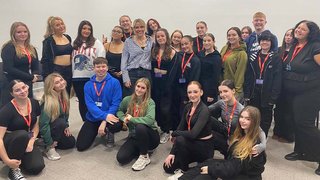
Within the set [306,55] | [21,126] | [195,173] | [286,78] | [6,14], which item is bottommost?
[195,173]

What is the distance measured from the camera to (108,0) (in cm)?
623

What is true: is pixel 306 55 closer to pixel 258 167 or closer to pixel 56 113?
pixel 258 167

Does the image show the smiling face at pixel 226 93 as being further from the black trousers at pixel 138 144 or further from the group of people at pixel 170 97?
the black trousers at pixel 138 144

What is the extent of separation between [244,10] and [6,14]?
4295 mm

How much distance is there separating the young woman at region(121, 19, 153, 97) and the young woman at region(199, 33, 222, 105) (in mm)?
642

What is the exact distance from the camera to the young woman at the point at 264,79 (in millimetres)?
3143

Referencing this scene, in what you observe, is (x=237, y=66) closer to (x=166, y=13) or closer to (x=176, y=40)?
(x=176, y=40)

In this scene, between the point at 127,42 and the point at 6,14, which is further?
the point at 6,14

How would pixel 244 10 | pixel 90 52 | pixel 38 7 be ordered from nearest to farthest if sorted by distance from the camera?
1. pixel 90 52
2. pixel 244 10
3. pixel 38 7

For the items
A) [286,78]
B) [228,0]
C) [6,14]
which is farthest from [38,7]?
[286,78]

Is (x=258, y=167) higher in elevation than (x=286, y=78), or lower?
lower

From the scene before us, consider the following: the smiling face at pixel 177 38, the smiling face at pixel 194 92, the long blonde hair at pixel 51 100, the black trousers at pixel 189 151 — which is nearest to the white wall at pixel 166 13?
the smiling face at pixel 177 38

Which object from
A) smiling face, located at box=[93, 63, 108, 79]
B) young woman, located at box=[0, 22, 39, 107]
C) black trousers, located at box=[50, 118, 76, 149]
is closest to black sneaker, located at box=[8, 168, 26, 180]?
black trousers, located at box=[50, 118, 76, 149]

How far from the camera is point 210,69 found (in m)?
3.44
